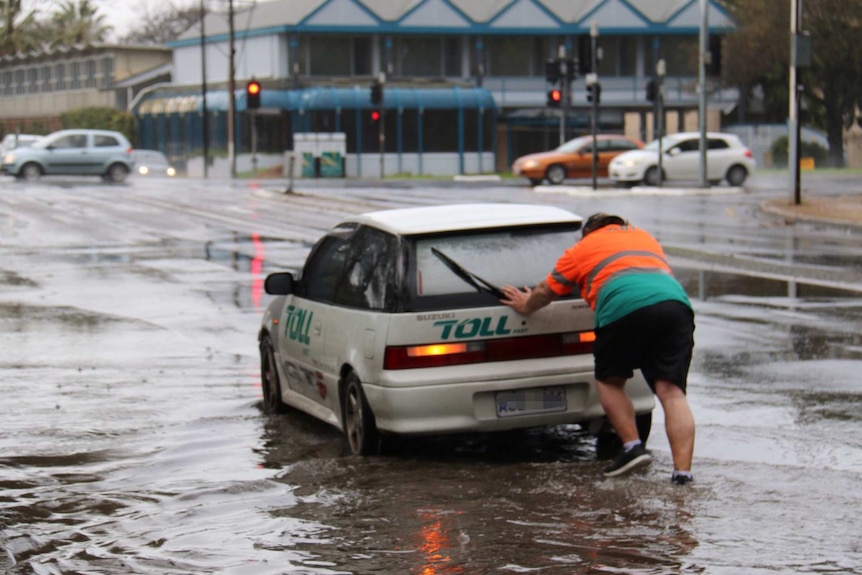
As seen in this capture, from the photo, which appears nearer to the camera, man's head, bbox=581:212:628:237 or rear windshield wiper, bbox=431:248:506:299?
man's head, bbox=581:212:628:237

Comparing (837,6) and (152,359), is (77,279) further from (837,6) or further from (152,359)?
(837,6)

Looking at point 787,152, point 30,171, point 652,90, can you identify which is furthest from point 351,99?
point 652,90

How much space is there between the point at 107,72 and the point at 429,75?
75.7ft

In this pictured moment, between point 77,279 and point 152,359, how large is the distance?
6797 mm

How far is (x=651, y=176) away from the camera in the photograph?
44.9 m

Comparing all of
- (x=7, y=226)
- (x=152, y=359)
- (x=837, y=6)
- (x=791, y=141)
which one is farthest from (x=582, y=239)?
(x=837, y=6)

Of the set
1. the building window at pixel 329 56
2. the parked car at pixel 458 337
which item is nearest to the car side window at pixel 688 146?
the building window at pixel 329 56

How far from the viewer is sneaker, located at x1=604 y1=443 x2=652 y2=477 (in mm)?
7582

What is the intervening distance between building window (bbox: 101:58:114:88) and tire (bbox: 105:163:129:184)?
3450 cm

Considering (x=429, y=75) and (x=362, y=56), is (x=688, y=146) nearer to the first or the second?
(x=362, y=56)

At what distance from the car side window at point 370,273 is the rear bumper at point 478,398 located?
0.48 m

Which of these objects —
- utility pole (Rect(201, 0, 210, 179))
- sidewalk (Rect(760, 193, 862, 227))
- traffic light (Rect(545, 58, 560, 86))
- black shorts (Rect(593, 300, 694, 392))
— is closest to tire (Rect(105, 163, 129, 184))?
utility pole (Rect(201, 0, 210, 179))

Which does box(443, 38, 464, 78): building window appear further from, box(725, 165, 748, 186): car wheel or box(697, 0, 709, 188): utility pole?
box(697, 0, 709, 188): utility pole

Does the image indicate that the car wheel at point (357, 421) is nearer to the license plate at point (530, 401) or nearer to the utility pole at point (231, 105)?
the license plate at point (530, 401)
